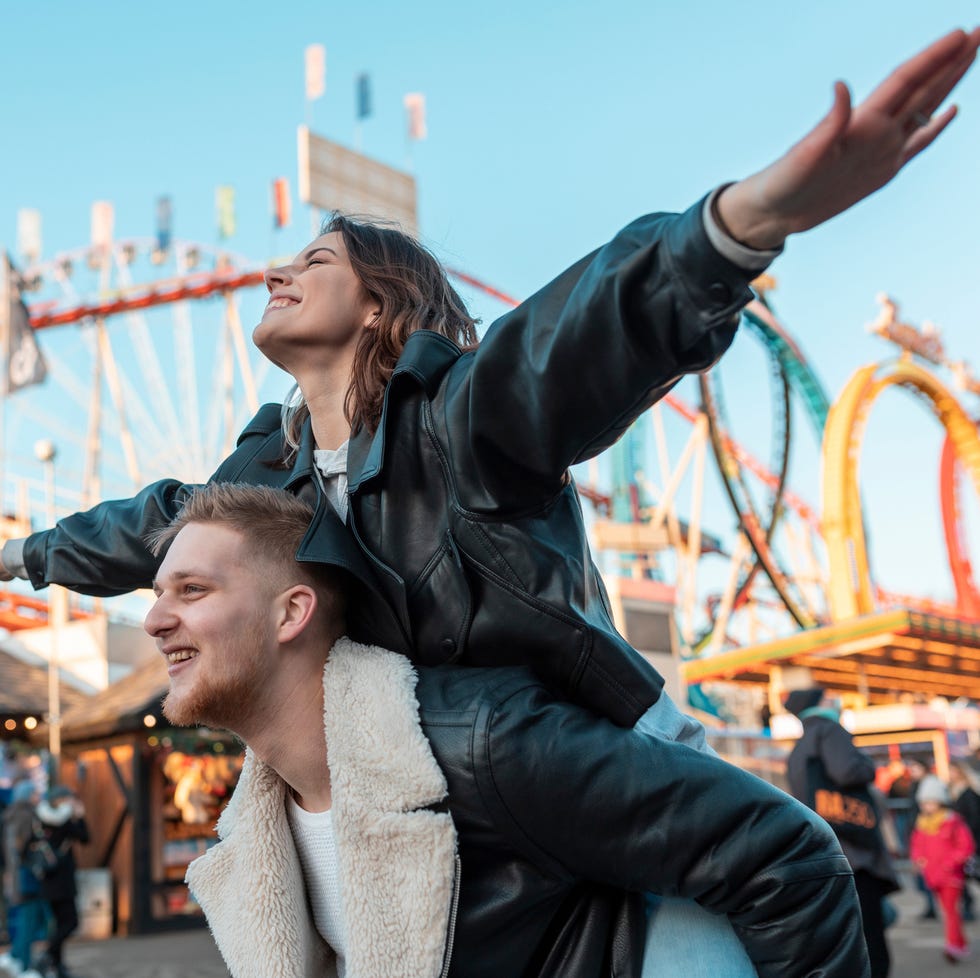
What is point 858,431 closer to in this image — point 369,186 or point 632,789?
point 369,186

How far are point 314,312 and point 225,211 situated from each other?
26987mm

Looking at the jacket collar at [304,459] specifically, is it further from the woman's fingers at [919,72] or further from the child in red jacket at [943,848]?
the child in red jacket at [943,848]

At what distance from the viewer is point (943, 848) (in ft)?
25.6

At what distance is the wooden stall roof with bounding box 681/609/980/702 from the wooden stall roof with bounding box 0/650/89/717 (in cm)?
730

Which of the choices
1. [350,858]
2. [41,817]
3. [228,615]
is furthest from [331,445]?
[41,817]

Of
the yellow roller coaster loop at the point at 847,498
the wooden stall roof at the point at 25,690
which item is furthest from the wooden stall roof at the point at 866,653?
the wooden stall roof at the point at 25,690

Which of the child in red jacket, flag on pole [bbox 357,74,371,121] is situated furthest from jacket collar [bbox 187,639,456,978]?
flag on pole [bbox 357,74,371,121]

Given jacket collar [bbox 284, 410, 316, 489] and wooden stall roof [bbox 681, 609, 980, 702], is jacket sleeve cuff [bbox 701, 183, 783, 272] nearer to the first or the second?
jacket collar [bbox 284, 410, 316, 489]

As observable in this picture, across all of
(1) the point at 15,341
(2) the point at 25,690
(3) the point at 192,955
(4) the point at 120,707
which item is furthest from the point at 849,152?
(1) the point at 15,341

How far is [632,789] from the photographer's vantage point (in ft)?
4.14

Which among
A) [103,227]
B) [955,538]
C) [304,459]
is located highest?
[103,227]

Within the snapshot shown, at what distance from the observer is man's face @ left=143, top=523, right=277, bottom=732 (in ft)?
4.52

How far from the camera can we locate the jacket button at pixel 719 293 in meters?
1.06

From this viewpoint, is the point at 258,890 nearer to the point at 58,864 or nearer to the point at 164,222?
the point at 58,864
